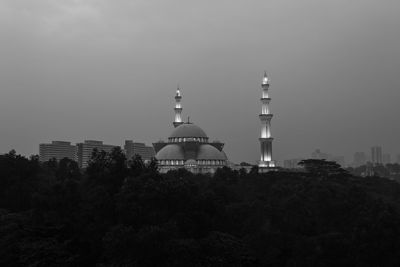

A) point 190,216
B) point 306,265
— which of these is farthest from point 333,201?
point 190,216

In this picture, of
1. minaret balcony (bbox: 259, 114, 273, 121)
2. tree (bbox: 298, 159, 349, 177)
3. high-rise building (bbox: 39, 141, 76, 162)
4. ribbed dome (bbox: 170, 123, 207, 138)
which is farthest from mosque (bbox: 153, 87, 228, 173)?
high-rise building (bbox: 39, 141, 76, 162)

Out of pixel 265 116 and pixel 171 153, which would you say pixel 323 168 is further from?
pixel 171 153

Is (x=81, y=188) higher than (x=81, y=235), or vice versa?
(x=81, y=188)

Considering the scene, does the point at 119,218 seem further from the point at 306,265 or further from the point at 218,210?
the point at 306,265

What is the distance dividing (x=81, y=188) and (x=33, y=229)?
8936mm

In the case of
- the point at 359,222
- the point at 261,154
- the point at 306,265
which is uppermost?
the point at 261,154

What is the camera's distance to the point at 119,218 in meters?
34.8

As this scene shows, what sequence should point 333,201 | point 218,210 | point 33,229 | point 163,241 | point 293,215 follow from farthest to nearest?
point 333,201 < point 293,215 < point 218,210 < point 33,229 < point 163,241

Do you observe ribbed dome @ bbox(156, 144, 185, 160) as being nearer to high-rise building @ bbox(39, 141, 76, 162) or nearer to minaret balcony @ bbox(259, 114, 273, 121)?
minaret balcony @ bbox(259, 114, 273, 121)

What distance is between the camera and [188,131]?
4791 inches

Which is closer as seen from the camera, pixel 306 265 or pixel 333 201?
pixel 306 265

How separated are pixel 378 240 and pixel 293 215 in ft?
25.6

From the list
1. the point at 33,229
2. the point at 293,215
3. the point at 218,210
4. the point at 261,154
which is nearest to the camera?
the point at 33,229

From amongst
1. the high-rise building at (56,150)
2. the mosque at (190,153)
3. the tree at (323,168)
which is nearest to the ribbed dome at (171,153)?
the mosque at (190,153)
